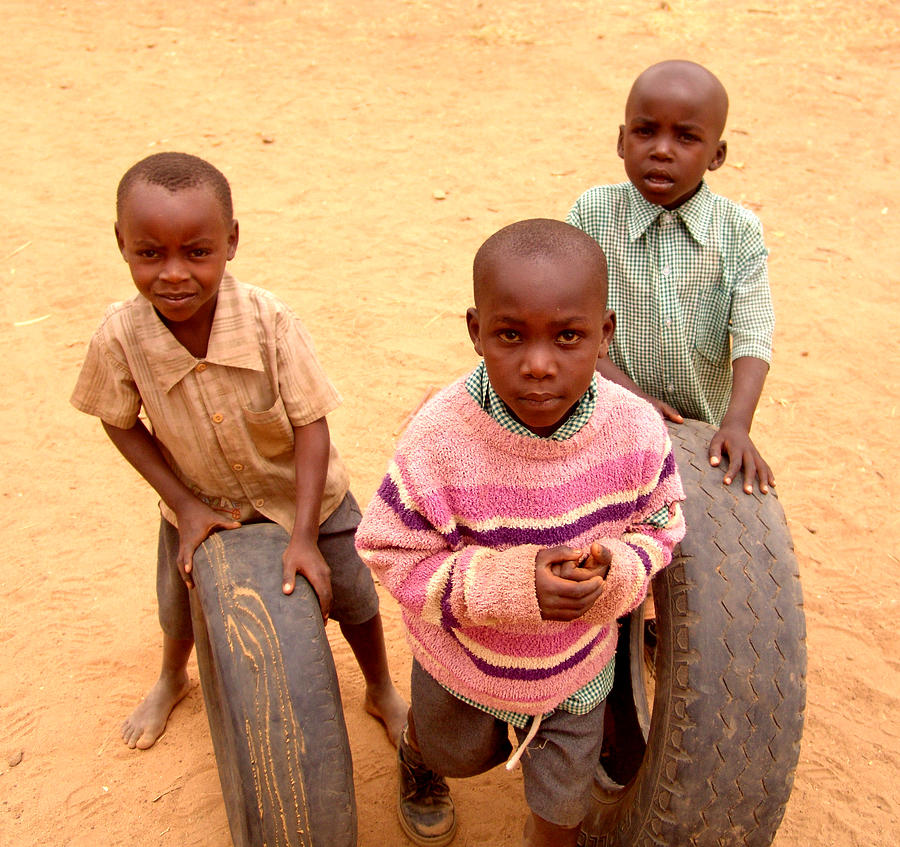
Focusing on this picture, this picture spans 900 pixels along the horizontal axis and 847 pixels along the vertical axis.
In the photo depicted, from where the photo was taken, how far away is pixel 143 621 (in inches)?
139

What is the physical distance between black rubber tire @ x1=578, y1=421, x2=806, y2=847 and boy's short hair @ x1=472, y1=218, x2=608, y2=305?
32.6 inches

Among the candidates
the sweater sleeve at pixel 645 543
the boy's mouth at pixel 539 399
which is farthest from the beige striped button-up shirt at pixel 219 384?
the sweater sleeve at pixel 645 543

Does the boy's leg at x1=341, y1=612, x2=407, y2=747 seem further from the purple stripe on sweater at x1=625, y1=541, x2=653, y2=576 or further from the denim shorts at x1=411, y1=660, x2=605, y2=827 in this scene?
the purple stripe on sweater at x1=625, y1=541, x2=653, y2=576

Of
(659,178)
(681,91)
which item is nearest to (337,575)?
(659,178)

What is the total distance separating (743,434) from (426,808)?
1.42 metres

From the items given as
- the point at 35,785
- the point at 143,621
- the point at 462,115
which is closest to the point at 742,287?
the point at 143,621

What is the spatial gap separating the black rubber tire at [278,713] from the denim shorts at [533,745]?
0.21 meters

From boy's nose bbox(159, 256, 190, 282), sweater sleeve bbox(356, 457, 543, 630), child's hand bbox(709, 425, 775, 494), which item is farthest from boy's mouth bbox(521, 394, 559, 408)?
boy's nose bbox(159, 256, 190, 282)

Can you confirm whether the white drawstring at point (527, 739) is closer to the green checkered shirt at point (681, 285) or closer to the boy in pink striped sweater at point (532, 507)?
the boy in pink striped sweater at point (532, 507)

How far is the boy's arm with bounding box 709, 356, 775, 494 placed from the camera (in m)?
2.48

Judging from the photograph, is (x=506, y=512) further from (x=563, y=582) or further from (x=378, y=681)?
(x=378, y=681)

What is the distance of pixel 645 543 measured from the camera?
193 cm

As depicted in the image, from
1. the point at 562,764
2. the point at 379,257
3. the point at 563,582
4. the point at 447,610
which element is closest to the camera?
the point at 563,582

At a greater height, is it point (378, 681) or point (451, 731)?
point (451, 731)
